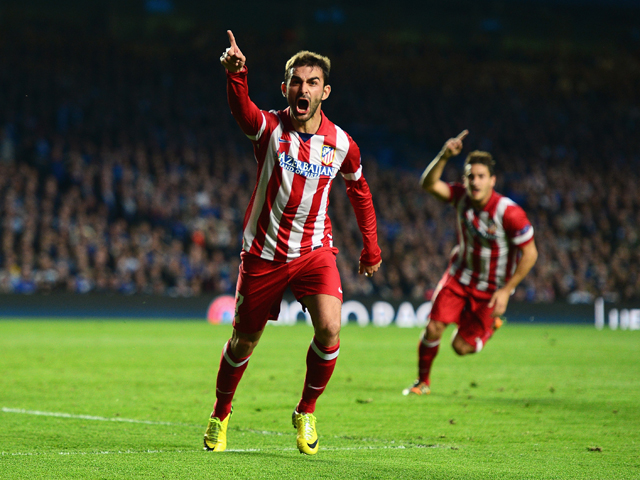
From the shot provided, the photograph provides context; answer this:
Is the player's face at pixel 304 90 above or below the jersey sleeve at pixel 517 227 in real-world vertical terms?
above

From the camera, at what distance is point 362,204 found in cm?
546

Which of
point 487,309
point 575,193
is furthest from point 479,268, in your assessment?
point 575,193

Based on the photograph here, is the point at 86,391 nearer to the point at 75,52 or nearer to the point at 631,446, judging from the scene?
the point at 631,446

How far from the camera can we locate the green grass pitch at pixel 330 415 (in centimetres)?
459

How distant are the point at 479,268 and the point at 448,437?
9.90 ft

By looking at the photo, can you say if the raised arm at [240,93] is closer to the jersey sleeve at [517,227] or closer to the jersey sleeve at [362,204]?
the jersey sleeve at [362,204]

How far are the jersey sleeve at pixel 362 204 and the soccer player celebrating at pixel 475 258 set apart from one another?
251cm

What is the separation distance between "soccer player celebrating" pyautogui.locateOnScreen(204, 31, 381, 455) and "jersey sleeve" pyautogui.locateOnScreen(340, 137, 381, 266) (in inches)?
1.1

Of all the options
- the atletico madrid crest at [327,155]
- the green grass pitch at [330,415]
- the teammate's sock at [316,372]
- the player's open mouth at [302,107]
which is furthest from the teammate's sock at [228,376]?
the player's open mouth at [302,107]

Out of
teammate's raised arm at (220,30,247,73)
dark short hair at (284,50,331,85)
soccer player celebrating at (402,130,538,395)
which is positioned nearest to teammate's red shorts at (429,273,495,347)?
soccer player celebrating at (402,130,538,395)

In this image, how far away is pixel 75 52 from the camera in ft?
89.6

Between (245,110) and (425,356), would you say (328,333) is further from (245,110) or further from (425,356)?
(425,356)

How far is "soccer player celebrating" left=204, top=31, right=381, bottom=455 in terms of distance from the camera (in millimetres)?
5027

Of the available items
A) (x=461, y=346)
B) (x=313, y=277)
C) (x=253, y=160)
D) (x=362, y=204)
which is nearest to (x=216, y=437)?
(x=313, y=277)
